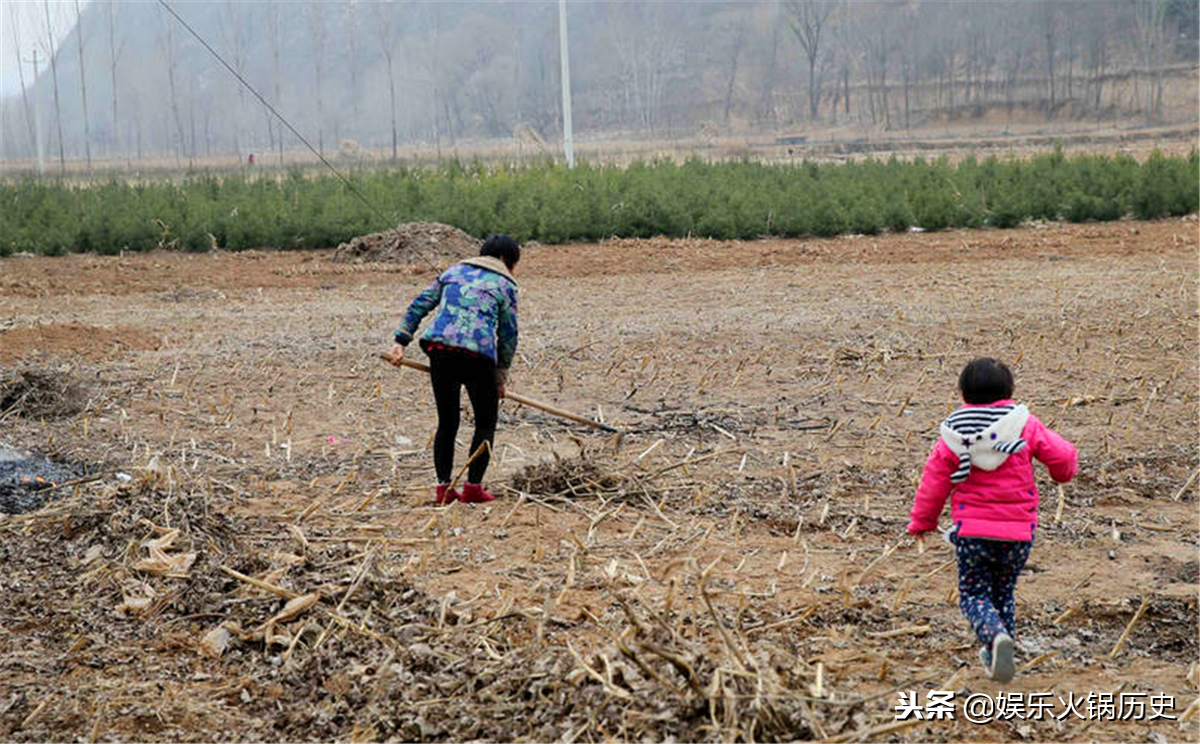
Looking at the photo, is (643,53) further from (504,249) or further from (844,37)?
(504,249)

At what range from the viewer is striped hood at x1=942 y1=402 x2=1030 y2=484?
4594 mm

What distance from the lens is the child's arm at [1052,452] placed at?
4.63 meters

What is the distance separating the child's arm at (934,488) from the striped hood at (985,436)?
28 millimetres

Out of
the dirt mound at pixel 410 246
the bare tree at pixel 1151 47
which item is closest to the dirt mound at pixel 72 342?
the dirt mound at pixel 410 246

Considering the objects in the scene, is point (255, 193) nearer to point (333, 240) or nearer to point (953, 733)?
point (333, 240)

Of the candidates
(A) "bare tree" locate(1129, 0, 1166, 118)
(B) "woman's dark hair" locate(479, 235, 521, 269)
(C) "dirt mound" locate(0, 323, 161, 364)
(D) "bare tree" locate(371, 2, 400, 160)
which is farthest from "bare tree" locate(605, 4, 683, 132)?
(B) "woman's dark hair" locate(479, 235, 521, 269)

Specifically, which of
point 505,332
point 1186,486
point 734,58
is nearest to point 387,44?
point 734,58

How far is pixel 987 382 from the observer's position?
464cm

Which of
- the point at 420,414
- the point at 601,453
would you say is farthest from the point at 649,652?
the point at 420,414

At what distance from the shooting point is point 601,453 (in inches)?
310

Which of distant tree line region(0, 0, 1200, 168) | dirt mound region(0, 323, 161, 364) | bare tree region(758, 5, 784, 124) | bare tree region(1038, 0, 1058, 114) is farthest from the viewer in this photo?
bare tree region(758, 5, 784, 124)

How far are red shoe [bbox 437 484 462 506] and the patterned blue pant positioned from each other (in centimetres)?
301

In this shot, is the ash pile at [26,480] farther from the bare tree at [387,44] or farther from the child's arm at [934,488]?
the bare tree at [387,44]

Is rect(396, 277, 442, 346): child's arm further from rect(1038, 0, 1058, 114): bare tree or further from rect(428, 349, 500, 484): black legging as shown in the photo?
rect(1038, 0, 1058, 114): bare tree
